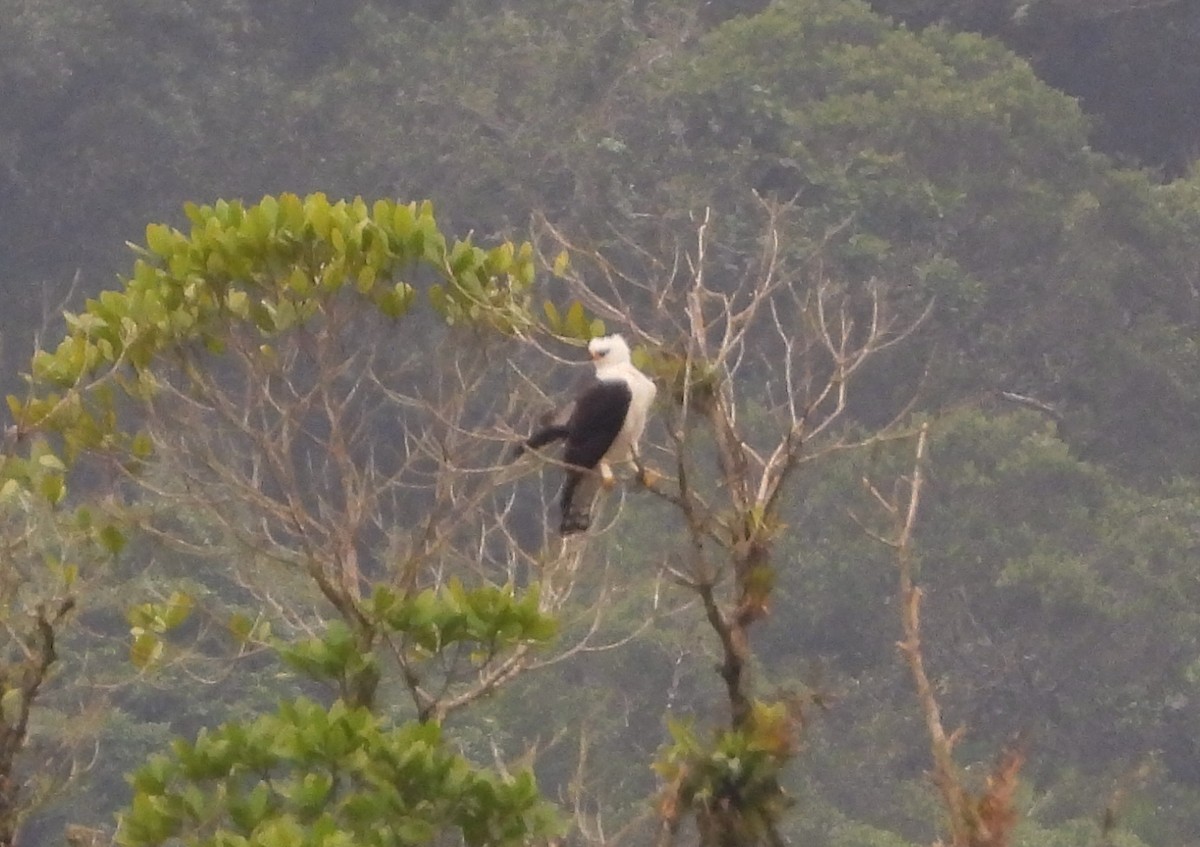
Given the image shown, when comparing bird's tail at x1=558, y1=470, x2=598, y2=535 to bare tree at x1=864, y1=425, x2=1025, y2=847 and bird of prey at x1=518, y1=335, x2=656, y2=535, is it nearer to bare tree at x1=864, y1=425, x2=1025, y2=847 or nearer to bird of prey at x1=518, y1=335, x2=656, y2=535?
bird of prey at x1=518, y1=335, x2=656, y2=535

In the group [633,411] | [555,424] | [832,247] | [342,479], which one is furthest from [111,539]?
[832,247]

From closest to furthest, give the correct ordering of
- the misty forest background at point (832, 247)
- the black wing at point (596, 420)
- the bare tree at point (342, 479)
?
the bare tree at point (342, 479)
the black wing at point (596, 420)
the misty forest background at point (832, 247)

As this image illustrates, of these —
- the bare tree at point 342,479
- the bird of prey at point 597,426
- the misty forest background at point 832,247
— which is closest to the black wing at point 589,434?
the bird of prey at point 597,426

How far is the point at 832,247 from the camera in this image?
66.4ft

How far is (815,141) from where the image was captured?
2102cm

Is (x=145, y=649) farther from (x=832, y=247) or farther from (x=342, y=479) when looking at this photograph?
(x=832, y=247)

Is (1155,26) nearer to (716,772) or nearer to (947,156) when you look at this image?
(947,156)

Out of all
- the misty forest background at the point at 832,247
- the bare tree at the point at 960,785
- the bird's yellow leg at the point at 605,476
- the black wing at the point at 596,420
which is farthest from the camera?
the misty forest background at the point at 832,247

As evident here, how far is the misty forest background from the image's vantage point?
658 inches

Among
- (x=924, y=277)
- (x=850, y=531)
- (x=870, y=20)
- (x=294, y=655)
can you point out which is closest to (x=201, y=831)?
(x=294, y=655)

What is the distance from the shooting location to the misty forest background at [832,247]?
16.7m

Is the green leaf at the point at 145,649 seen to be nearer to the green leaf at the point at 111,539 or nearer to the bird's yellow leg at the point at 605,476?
the green leaf at the point at 111,539

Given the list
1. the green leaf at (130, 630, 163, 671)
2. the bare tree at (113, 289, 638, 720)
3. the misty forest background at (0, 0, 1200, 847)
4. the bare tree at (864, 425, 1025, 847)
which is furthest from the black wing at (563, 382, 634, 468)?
the misty forest background at (0, 0, 1200, 847)

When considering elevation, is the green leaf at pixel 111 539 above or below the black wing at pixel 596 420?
below
